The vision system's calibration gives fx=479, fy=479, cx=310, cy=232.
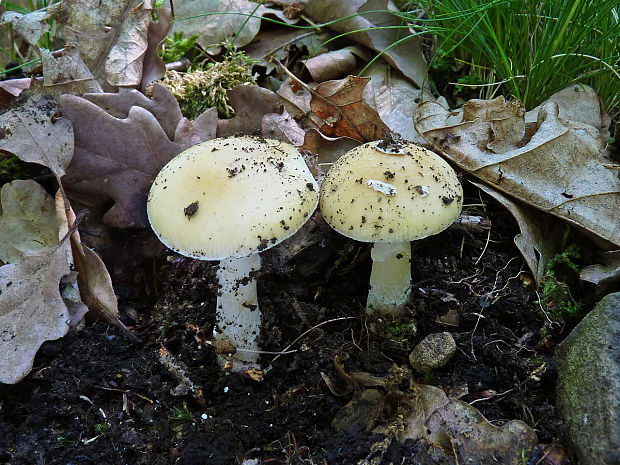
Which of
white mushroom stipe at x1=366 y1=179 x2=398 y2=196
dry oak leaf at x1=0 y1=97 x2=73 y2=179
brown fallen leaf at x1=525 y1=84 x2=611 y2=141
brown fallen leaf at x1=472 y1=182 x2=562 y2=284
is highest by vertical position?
white mushroom stipe at x1=366 y1=179 x2=398 y2=196

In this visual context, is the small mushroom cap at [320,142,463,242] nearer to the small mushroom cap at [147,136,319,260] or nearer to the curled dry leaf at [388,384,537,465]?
the small mushroom cap at [147,136,319,260]

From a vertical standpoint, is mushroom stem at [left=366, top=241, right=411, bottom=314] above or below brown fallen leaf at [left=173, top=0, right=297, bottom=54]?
below

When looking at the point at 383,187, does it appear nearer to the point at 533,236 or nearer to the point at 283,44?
the point at 533,236

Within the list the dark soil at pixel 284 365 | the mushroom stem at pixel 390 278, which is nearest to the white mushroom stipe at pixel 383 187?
the mushroom stem at pixel 390 278

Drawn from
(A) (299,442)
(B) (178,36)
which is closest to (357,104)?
(B) (178,36)

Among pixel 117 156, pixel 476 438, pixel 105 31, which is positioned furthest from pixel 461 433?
pixel 105 31

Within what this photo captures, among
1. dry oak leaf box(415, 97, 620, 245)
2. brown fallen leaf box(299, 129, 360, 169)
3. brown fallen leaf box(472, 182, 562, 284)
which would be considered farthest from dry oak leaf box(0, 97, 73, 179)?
brown fallen leaf box(472, 182, 562, 284)
